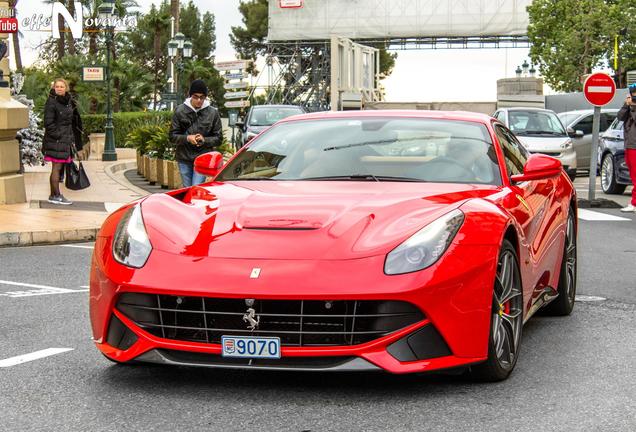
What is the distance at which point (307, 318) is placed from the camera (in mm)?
5230

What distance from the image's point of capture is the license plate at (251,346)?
17.2ft

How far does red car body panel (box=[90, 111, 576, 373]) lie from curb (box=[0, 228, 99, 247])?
7.49 meters

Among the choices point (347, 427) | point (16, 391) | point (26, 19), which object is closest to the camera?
point (347, 427)

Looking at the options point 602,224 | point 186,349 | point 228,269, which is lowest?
point 602,224

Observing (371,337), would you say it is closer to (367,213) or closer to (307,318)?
(307,318)

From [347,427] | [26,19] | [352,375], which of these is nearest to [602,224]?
[352,375]

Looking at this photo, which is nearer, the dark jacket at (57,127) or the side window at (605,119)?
the dark jacket at (57,127)

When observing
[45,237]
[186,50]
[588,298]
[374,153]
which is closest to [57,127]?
[45,237]

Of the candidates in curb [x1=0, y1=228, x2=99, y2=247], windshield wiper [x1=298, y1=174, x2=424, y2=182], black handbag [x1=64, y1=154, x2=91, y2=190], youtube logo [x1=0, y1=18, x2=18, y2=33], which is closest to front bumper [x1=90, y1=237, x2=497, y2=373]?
windshield wiper [x1=298, y1=174, x2=424, y2=182]

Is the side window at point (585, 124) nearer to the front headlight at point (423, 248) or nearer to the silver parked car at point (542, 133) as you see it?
the silver parked car at point (542, 133)

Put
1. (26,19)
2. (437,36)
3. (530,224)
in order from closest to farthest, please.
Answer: (530,224) < (26,19) < (437,36)

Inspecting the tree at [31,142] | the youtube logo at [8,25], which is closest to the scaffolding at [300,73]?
the tree at [31,142]

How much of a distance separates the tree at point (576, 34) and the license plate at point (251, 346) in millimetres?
61987

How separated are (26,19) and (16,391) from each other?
2159 inches
